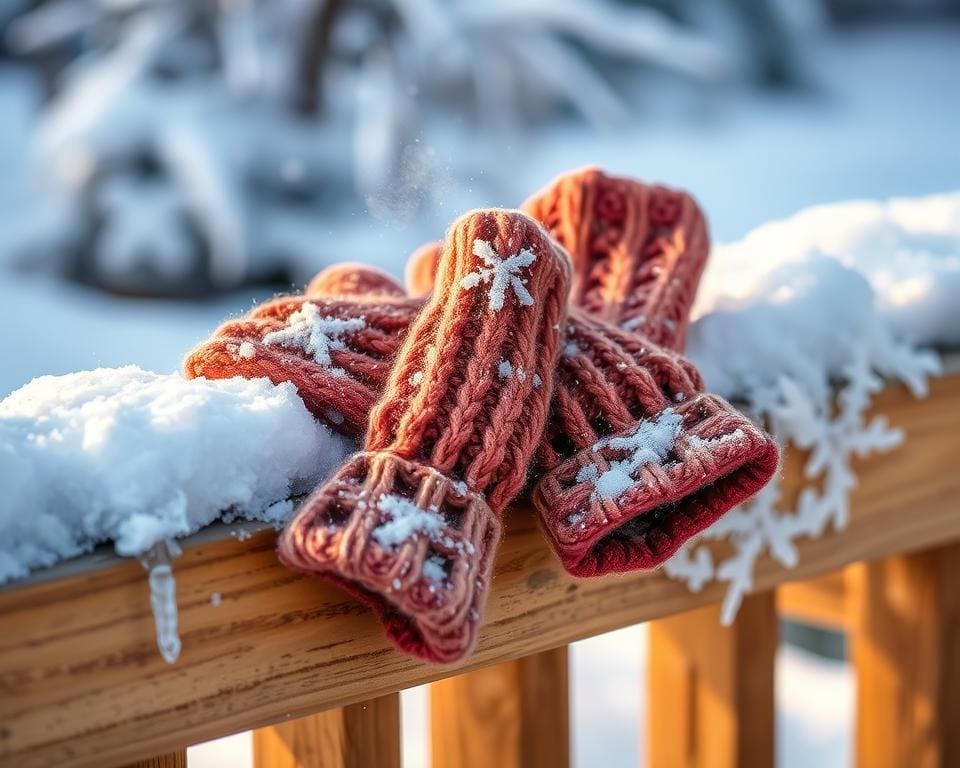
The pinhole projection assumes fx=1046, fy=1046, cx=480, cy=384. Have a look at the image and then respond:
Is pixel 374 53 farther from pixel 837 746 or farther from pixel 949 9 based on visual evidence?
pixel 837 746

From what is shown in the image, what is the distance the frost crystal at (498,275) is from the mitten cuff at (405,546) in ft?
0.30

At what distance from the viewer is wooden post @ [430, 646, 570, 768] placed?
→ 0.64 m

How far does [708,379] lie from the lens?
2.01 ft

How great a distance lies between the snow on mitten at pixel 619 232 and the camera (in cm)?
63

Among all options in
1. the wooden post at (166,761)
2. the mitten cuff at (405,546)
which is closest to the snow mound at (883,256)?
the mitten cuff at (405,546)

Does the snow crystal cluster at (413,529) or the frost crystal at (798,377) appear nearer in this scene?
the snow crystal cluster at (413,529)

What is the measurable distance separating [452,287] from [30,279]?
315cm

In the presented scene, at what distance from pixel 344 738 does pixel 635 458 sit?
211mm

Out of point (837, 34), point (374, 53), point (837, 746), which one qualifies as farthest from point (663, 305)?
point (837, 34)

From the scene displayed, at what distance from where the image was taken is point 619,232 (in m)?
0.66

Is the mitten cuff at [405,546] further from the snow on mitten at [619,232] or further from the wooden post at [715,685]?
the wooden post at [715,685]

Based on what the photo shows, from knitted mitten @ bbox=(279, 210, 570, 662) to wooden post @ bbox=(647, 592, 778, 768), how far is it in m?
0.35

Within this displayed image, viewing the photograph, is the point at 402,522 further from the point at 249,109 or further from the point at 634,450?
the point at 249,109

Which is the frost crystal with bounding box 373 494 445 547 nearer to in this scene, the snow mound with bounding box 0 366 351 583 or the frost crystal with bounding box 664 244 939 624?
the snow mound with bounding box 0 366 351 583
